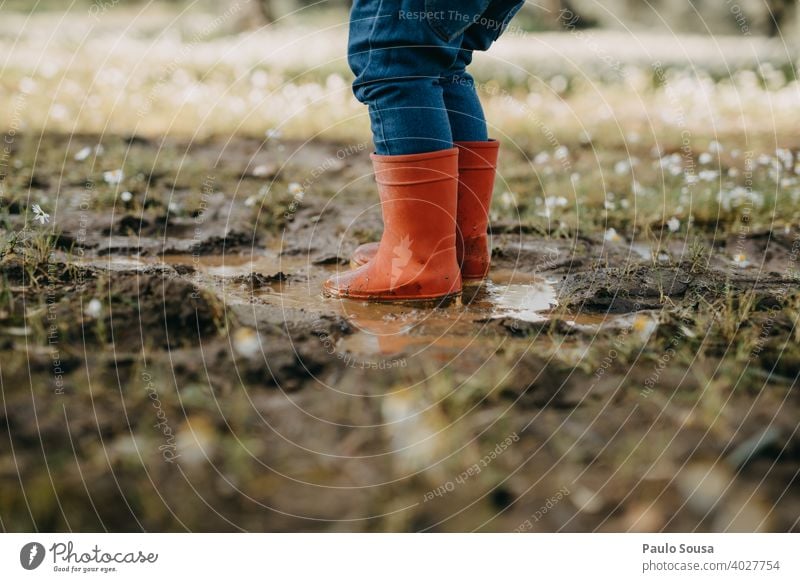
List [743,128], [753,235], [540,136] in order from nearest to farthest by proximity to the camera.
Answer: [753,235] < [540,136] < [743,128]

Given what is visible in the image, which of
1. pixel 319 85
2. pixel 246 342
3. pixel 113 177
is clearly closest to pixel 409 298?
pixel 246 342

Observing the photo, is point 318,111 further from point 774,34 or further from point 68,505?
point 774,34

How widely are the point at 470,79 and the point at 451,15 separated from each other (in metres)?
0.61

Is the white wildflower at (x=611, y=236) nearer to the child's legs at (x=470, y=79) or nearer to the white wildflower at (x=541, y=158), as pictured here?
the child's legs at (x=470, y=79)

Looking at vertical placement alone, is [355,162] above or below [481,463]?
above

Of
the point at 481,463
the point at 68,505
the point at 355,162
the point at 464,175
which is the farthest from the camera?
the point at 355,162

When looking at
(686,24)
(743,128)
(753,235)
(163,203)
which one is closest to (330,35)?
(743,128)

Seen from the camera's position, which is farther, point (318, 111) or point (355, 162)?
point (318, 111)

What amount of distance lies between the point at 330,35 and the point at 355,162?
6.72 meters

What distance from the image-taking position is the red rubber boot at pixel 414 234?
230 centimetres

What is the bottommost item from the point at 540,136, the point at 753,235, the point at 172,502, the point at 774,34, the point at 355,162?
the point at 172,502

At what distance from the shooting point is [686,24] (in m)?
19.2

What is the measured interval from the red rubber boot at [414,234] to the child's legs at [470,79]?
337 mm

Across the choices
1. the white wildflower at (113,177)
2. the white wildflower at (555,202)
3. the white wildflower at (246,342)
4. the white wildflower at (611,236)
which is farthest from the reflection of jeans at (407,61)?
the white wildflower at (113,177)
